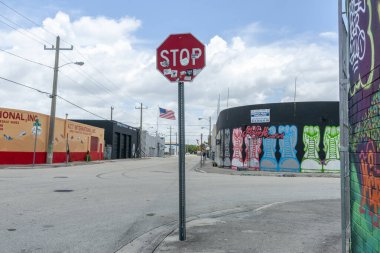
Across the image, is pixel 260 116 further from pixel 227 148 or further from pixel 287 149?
pixel 227 148

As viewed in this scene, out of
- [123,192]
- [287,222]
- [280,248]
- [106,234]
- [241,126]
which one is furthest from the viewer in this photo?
[241,126]

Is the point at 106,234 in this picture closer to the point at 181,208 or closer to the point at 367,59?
the point at 181,208

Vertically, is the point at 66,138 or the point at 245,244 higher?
the point at 66,138

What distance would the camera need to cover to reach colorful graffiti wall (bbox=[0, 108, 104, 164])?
33.1 m

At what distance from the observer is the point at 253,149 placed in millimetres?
32125

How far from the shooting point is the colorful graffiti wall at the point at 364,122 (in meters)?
3.48

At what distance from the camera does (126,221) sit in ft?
28.8

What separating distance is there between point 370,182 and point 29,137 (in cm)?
3495

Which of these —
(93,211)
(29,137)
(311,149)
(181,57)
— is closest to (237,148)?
(311,149)

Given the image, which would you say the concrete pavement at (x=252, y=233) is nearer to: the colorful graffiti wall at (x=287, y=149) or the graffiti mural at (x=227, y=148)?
the colorful graffiti wall at (x=287, y=149)

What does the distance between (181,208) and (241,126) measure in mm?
27367

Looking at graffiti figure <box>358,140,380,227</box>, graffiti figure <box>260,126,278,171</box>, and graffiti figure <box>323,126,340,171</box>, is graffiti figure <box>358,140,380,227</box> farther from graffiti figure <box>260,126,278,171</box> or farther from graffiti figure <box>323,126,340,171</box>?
graffiti figure <box>260,126,278,171</box>

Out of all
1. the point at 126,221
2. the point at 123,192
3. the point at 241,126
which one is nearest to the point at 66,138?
the point at 241,126

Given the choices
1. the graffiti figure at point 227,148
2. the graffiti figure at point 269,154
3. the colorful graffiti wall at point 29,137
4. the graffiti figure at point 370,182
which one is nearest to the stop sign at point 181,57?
the graffiti figure at point 370,182
